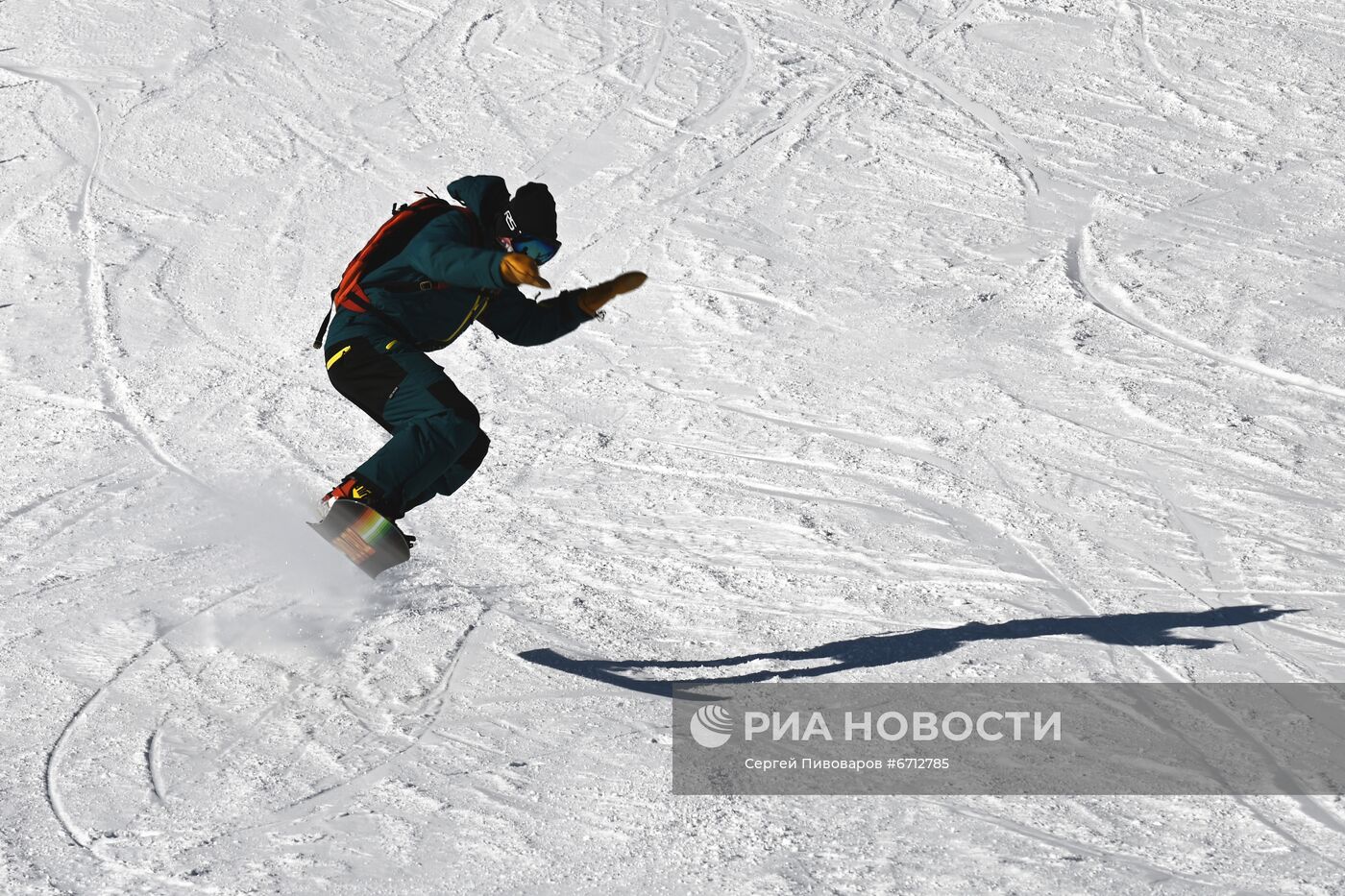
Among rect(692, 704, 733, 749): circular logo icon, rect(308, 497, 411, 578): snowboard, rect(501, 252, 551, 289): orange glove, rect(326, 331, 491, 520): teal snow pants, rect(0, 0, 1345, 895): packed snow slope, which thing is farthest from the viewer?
rect(326, 331, 491, 520): teal snow pants

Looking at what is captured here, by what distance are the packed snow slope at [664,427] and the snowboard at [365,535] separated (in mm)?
404

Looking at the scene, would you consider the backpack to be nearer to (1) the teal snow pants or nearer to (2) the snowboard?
(1) the teal snow pants

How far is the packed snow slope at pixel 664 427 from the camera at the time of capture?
4.69 m

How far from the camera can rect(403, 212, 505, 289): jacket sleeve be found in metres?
5.12

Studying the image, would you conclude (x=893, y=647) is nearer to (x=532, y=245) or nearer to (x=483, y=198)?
(x=532, y=245)

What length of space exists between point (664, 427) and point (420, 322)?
1957mm

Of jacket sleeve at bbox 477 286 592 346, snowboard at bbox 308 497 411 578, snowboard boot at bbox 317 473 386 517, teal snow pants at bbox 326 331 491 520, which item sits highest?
jacket sleeve at bbox 477 286 592 346

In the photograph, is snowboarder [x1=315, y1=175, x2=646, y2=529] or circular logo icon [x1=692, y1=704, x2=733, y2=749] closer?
circular logo icon [x1=692, y1=704, x2=733, y2=749]

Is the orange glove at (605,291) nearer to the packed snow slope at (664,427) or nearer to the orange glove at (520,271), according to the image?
the orange glove at (520,271)

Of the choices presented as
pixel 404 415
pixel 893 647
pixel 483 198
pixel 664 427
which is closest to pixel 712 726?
pixel 893 647

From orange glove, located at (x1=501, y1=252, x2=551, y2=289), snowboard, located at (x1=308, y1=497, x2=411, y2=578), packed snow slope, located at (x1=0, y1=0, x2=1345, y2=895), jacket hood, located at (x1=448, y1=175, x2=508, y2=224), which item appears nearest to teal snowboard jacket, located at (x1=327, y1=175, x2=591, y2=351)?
jacket hood, located at (x1=448, y1=175, x2=508, y2=224)

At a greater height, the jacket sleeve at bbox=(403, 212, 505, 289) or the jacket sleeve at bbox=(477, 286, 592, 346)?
the jacket sleeve at bbox=(403, 212, 505, 289)

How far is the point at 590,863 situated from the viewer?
14.7ft

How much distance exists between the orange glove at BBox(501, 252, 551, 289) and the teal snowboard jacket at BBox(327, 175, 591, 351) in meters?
0.17
